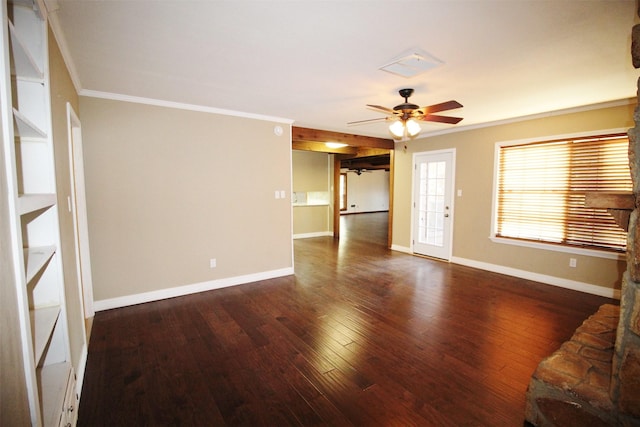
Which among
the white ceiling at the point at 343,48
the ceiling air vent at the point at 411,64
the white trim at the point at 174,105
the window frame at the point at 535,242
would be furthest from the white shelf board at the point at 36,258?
the window frame at the point at 535,242

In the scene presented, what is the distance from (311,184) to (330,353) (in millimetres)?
5973

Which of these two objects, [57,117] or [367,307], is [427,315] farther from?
[57,117]

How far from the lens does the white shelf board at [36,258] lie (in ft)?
4.31

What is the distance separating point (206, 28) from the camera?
6.39ft

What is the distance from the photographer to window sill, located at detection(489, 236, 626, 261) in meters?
3.69

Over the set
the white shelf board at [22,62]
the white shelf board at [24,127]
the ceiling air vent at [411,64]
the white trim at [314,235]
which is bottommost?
the white trim at [314,235]

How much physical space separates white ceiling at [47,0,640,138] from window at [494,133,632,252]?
2.40ft

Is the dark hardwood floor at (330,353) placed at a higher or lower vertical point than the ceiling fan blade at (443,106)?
lower

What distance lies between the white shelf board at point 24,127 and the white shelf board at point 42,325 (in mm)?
945

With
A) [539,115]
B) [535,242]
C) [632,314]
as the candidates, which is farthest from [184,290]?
[539,115]

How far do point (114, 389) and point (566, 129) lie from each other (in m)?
5.76

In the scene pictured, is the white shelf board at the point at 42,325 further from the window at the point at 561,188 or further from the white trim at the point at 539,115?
the white trim at the point at 539,115

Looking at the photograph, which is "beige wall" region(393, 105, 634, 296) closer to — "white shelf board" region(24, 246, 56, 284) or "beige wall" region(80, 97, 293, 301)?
"beige wall" region(80, 97, 293, 301)

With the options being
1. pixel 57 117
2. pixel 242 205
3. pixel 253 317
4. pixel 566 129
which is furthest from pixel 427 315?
pixel 57 117
